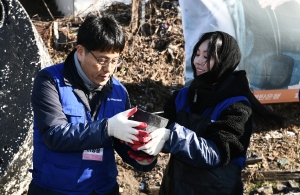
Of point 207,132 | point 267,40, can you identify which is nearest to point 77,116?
point 207,132

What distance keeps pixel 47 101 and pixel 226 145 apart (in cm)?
93

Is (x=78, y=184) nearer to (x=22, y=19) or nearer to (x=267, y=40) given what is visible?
(x=22, y=19)

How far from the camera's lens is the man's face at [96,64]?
2.30 meters

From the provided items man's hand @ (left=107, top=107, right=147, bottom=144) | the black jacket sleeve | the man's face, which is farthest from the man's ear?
the black jacket sleeve

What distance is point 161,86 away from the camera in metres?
5.55

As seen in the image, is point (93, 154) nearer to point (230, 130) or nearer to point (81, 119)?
point (81, 119)

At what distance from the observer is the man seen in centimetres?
215

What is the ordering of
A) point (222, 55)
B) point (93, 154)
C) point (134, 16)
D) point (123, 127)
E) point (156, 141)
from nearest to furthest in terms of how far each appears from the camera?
1. point (123, 127)
2. point (156, 141)
3. point (93, 154)
4. point (222, 55)
5. point (134, 16)

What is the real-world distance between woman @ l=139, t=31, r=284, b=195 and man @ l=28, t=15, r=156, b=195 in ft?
0.76

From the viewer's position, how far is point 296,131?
5.38 metres

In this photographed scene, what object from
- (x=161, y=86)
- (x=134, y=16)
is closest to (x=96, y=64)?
(x=161, y=86)

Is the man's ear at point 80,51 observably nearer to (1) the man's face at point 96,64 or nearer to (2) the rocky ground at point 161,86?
(1) the man's face at point 96,64

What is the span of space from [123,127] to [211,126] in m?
0.51

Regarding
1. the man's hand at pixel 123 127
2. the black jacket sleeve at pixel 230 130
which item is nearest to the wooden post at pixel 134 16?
the black jacket sleeve at pixel 230 130
